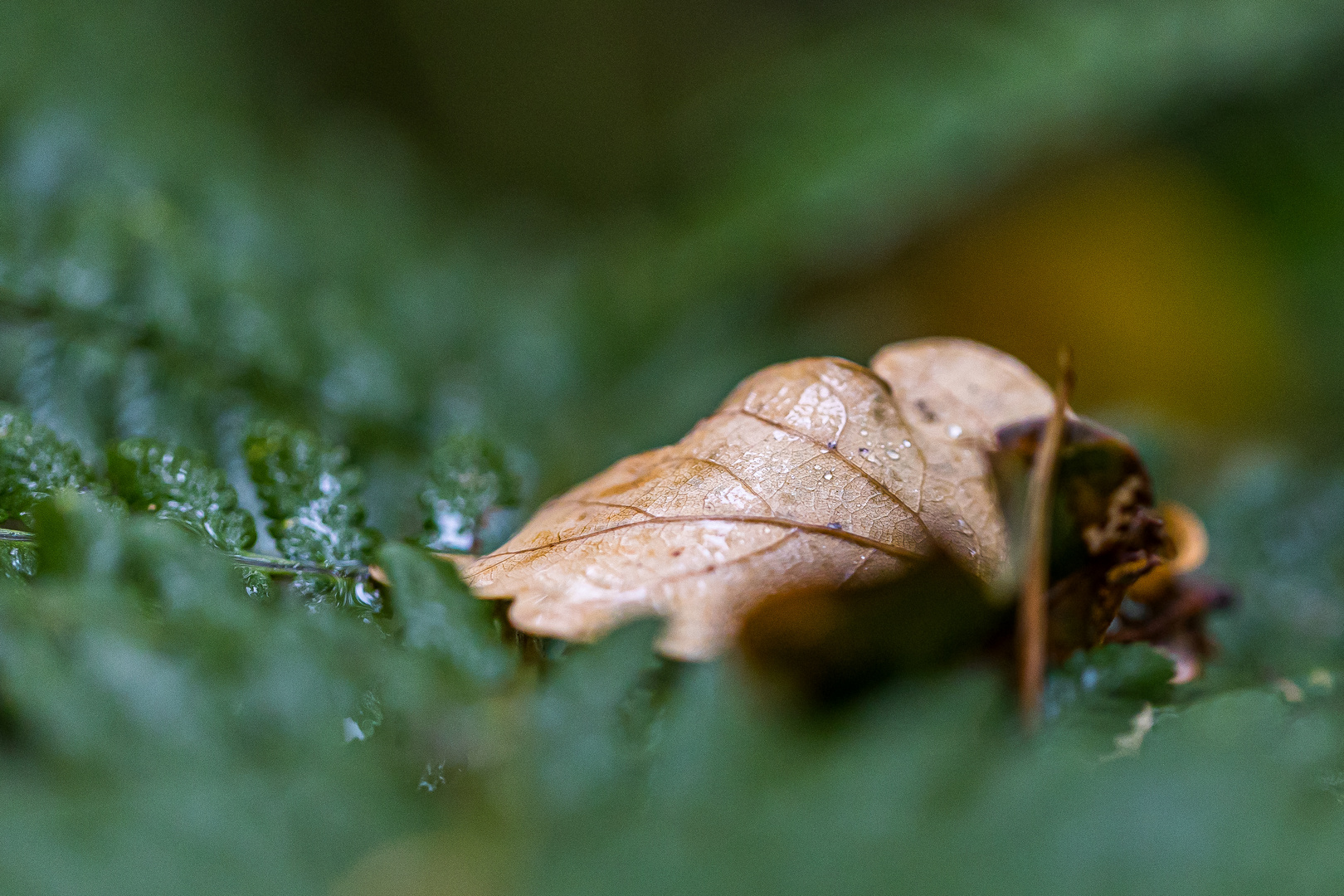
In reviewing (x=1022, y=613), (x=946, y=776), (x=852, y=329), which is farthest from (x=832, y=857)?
(x=852, y=329)

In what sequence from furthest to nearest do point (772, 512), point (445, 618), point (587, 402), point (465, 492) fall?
point (587, 402) < point (465, 492) < point (772, 512) < point (445, 618)

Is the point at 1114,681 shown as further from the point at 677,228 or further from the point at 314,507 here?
the point at 677,228

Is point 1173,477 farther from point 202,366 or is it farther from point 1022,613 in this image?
point 202,366

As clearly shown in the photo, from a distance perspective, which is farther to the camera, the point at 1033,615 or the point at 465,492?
the point at 465,492

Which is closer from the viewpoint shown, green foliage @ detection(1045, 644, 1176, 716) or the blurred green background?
green foliage @ detection(1045, 644, 1176, 716)

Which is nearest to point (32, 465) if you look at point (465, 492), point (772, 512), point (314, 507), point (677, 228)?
point (314, 507)

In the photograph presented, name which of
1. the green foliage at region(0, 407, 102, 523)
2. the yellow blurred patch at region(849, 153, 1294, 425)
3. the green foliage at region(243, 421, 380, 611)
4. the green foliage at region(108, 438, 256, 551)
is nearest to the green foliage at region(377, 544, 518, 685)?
the green foliage at region(243, 421, 380, 611)

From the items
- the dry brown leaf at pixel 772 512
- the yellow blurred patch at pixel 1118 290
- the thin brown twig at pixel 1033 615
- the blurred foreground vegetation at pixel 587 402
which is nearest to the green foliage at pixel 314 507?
the blurred foreground vegetation at pixel 587 402

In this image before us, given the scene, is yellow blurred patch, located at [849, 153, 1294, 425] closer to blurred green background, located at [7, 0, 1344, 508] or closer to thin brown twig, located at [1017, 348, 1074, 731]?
blurred green background, located at [7, 0, 1344, 508]
